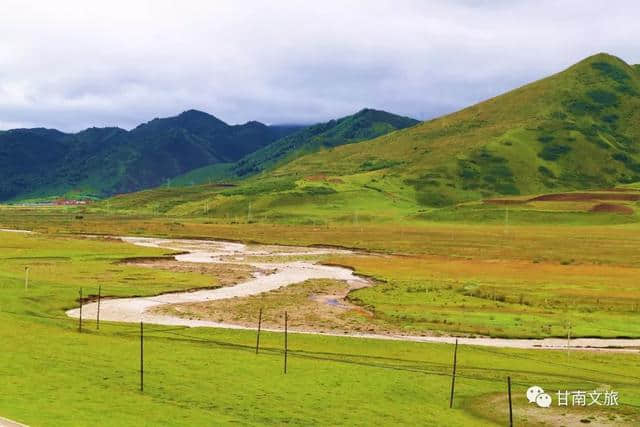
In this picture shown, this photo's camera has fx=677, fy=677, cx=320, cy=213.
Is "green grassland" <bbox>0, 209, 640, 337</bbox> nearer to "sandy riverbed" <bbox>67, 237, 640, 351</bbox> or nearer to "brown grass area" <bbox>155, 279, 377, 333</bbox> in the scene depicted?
"sandy riverbed" <bbox>67, 237, 640, 351</bbox>

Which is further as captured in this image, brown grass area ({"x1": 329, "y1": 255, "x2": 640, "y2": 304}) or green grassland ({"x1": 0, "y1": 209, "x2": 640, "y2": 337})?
brown grass area ({"x1": 329, "y1": 255, "x2": 640, "y2": 304})

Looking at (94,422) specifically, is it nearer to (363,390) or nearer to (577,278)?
(363,390)

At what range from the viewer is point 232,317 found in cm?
7225

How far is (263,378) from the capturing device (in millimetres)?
40594

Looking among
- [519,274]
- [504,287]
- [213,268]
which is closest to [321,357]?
[504,287]

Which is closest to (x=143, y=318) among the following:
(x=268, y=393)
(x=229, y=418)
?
(x=268, y=393)

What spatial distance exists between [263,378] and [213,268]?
80.8m

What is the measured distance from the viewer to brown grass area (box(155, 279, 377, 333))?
69.8 metres

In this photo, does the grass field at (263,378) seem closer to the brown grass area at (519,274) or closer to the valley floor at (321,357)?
the valley floor at (321,357)

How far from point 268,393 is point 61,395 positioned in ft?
35.4

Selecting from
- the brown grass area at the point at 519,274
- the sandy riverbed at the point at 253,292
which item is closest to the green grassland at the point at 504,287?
the brown grass area at the point at 519,274

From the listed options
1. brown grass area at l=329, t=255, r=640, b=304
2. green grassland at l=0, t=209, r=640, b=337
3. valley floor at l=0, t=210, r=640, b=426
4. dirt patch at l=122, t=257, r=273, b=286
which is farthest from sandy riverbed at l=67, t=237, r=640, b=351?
brown grass area at l=329, t=255, r=640, b=304

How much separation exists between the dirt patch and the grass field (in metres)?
41.0

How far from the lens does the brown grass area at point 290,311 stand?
69.8 meters
